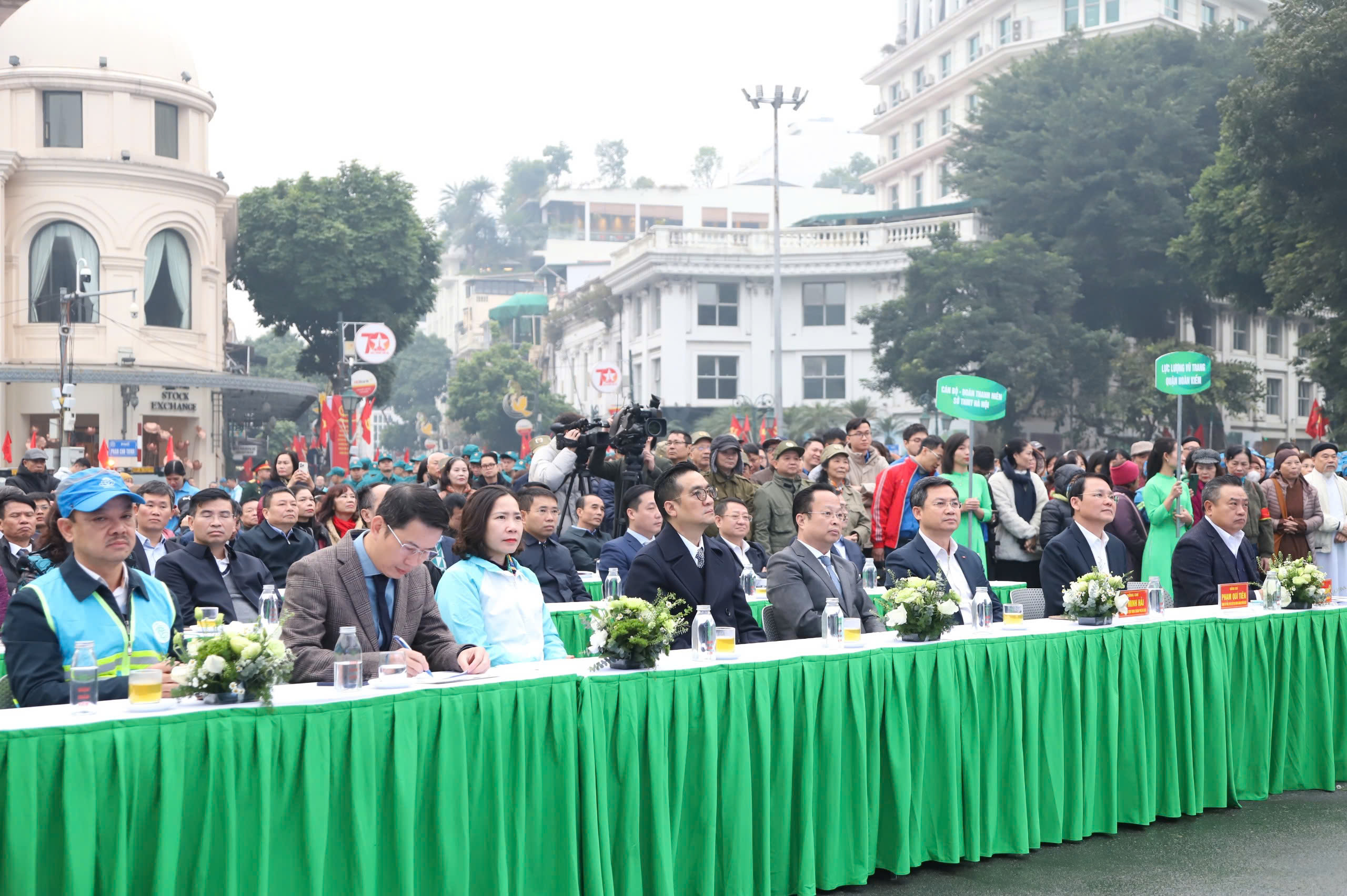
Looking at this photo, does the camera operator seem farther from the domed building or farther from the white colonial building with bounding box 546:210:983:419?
the white colonial building with bounding box 546:210:983:419

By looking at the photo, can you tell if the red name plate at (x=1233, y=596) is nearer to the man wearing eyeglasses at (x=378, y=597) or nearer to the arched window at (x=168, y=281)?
the man wearing eyeglasses at (x=378, y=597)

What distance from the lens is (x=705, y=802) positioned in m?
5.02

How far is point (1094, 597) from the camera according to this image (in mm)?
6211

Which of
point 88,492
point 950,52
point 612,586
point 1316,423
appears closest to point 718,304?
point 950,52

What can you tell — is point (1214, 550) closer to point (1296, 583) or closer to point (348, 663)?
point (1296, 583)

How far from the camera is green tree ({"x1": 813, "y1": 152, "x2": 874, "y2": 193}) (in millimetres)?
95562

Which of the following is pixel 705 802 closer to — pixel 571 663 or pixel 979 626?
pixel 571 663

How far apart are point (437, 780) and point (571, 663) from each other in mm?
823

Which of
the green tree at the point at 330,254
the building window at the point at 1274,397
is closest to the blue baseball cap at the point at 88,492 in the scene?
the green tree at the point at 330,254

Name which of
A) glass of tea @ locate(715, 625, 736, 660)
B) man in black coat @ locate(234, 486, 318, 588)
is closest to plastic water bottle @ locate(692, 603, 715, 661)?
glass of tea @ locate(715, 625, 736, 660)

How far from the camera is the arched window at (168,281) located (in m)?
35.5

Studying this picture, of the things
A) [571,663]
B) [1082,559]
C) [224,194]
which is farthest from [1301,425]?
[571,663]

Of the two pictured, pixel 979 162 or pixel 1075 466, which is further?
pixel 979 162

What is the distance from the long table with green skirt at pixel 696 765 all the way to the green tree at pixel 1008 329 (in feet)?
115
